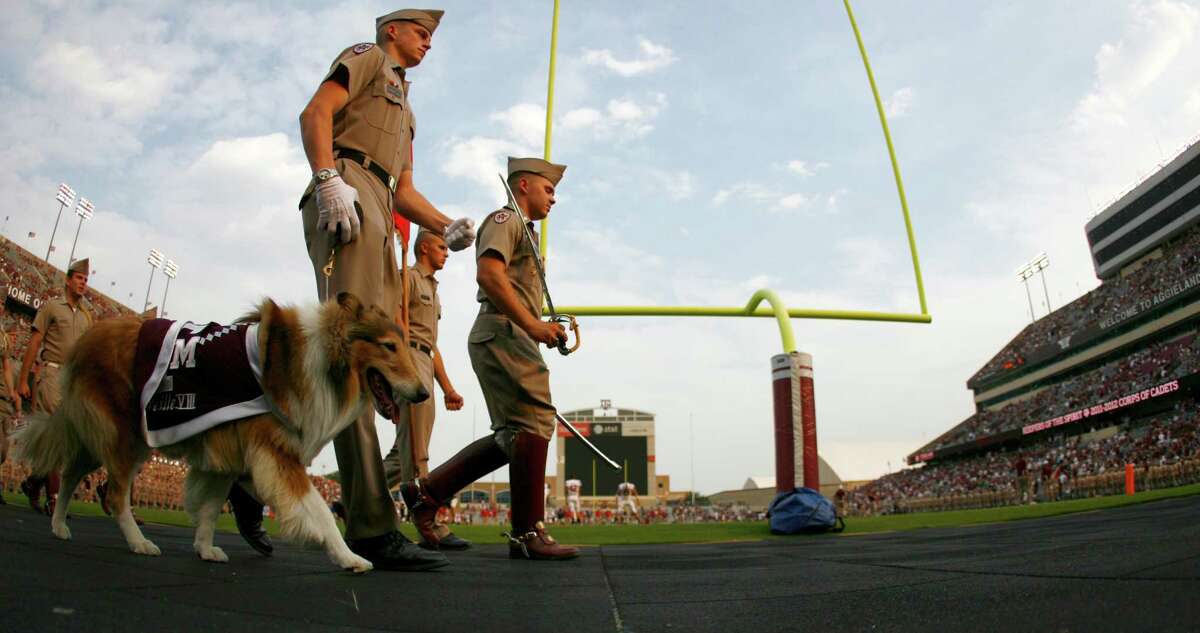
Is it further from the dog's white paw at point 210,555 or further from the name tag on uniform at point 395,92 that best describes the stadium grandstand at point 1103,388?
the dog's white paw at point 210,555

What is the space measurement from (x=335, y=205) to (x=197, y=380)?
0.80 metres

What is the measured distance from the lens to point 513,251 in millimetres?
4055

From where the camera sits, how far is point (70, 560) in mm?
2305

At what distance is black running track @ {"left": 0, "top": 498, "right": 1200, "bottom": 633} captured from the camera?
55.6 inches

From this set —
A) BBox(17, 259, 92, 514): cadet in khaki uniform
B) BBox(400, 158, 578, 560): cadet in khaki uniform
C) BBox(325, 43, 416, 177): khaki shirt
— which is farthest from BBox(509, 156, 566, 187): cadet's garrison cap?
BBox(17, 259, 92, 514): cadet in khaki uniform

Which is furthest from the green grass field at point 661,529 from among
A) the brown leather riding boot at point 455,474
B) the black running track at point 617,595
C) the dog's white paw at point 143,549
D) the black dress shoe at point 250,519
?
the black running track at point 617,595

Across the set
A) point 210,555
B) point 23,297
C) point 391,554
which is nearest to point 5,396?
point 210,555

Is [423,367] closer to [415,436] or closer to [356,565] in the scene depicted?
[415,436]

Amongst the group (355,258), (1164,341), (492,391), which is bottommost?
(492,391)

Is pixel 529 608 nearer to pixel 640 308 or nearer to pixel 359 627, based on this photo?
pixel 359 627

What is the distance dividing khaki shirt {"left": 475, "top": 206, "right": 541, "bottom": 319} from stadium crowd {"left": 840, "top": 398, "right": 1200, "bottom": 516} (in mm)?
23726

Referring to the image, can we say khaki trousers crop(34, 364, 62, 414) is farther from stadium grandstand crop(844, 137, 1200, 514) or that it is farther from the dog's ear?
stadium grandstand crop(844, 137, 1200, 514)

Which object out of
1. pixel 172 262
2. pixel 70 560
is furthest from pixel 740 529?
pixel 172 262

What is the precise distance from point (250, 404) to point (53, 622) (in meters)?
1.45
